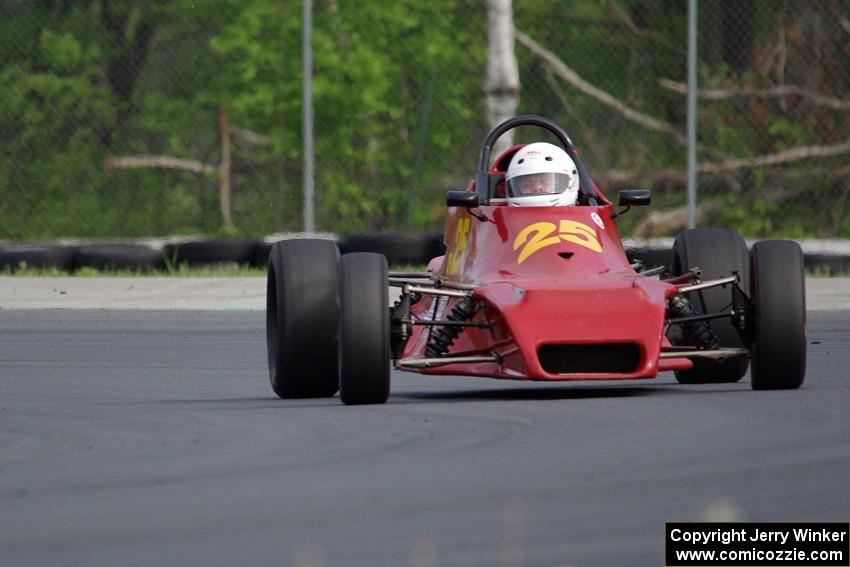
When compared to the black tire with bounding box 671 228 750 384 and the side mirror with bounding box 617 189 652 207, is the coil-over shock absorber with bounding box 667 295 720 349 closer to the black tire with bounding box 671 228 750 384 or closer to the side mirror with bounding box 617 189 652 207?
the black tire with bounding box 671 228 750 384

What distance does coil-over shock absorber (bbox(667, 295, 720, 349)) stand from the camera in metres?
10.2

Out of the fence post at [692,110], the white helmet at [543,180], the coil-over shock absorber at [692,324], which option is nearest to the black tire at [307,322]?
the white helmet at [543,180]

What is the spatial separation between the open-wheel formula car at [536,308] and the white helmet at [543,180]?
128mm

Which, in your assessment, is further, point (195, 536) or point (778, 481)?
point (778, 481)

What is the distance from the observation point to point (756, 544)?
19.0 feet

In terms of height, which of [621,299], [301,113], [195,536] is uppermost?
[301,113]

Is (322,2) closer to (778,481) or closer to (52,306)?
(52,306)

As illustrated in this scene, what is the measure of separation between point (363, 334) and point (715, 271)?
2159mm

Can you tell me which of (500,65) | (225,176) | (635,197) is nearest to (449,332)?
(635,197)

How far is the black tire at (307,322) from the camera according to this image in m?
10.2

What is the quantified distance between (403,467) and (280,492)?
0.69 m

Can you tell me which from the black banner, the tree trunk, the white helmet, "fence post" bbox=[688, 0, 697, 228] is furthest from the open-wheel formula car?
the tree trunk

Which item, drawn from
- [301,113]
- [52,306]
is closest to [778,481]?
[52,306]

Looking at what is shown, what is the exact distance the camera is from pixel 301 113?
19.7m
